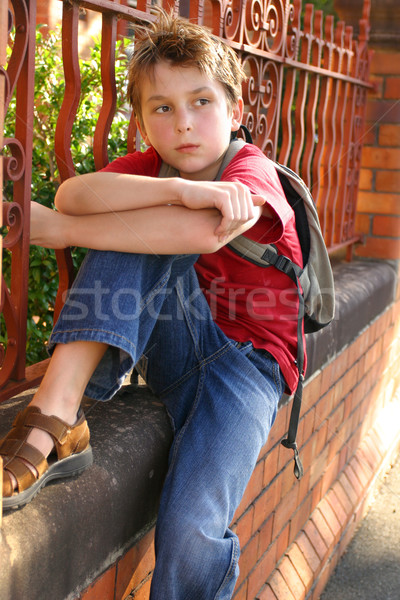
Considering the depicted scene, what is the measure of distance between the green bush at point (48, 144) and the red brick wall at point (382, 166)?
1512 mm

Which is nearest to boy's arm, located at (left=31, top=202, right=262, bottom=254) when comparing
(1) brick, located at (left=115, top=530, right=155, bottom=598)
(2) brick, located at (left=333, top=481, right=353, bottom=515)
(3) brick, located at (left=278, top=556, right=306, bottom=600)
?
(1) brick, located at (left=115, top=530, right=155, bottom=598)

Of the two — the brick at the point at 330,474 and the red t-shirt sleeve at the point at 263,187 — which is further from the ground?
the red t-shirt sleeve at the point at 263,187

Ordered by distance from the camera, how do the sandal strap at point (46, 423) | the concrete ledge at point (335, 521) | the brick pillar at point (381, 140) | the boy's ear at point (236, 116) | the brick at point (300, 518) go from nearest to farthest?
the sandal strap at point (46, 423), the boy's ear at point (236, 116), the concrete ledge at point (335, 521), the brick at point (300, 518), the brick pillar at point (381, 140)

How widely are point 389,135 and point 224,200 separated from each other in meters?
2.69

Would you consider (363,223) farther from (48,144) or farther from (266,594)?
(266,594)

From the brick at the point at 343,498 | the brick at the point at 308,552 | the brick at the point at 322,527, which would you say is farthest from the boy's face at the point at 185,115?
the brick at the point at 343,498

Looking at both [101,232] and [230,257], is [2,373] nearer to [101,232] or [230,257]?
[101,232]

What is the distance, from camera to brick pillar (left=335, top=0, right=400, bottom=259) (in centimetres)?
386

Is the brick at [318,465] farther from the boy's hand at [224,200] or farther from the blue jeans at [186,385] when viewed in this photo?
the boy's hand at [224,200]

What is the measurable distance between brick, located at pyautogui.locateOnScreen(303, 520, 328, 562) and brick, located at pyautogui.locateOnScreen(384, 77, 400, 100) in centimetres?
232

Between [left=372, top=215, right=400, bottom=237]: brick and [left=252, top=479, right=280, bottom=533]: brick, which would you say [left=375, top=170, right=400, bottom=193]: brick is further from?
[left=252, top=479, right=280, bottom=533]: brick

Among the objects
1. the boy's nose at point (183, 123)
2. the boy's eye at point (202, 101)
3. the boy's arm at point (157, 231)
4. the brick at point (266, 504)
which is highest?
the boy's eye at point (202, 101)

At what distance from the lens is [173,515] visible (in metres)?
1.51

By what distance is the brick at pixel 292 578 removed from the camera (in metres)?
2.62
